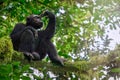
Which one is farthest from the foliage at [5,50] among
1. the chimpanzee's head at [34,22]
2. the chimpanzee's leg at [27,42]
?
the chimpanzee's head at [34,22]

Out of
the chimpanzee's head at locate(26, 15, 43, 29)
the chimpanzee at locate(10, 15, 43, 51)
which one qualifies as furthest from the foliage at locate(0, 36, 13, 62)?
the chimpanzee's head at locate(26, 15, 43, 29)

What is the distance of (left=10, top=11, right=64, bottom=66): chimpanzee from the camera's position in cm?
494

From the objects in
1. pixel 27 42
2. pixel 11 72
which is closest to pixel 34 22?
pixel 27 42

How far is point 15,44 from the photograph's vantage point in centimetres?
525

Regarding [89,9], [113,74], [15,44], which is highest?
[89,9]

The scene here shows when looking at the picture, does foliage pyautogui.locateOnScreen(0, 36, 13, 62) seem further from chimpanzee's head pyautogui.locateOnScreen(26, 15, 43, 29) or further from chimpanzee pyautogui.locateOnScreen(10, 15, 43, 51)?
chimpanzee's head pyautogui.locateOnScreen(26, 15, 43, 29)

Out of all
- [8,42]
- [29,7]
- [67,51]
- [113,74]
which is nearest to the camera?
[8,42]

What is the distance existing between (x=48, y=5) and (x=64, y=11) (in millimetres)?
355

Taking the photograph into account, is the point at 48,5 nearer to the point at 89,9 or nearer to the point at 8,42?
the point at 89,9

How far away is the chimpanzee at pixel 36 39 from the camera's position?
16.2 feet

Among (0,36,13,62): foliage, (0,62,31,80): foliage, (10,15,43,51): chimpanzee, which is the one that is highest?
(10,15,43,51): chimpanzee

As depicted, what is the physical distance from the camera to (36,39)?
541 cm

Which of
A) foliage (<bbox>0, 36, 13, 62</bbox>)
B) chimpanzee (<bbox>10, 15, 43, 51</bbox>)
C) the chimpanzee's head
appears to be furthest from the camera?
the chimpanzee's head

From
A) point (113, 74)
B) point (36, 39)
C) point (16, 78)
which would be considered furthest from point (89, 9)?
point (16, 78)
